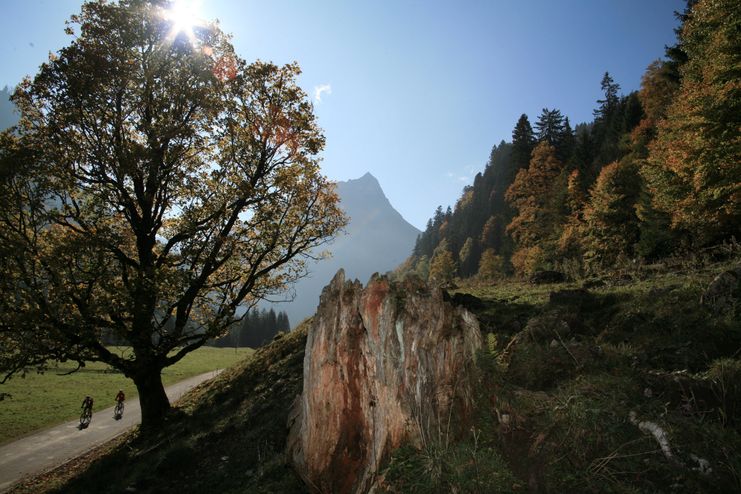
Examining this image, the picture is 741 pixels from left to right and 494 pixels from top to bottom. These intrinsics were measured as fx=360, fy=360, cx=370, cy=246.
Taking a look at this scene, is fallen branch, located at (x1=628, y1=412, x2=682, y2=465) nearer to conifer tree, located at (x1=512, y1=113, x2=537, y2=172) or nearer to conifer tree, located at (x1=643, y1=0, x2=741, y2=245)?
conifer tree, located at (x1=643, y1=0, x2=741, y2=245)

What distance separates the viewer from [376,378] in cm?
593

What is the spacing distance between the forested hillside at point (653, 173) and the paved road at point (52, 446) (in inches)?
721

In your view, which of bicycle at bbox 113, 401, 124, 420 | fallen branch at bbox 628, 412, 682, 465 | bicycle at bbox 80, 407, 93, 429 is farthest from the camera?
bicycle at bbox 113, 401, 124, 420

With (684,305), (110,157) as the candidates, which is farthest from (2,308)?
(684,305)

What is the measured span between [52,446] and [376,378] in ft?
69.0

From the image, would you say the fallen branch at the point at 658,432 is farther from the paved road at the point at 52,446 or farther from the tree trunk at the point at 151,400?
the paved road at the point at 52,446

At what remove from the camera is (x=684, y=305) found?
10.9 metres

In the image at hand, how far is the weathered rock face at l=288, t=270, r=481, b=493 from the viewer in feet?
17.8

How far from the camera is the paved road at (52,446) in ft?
47.0

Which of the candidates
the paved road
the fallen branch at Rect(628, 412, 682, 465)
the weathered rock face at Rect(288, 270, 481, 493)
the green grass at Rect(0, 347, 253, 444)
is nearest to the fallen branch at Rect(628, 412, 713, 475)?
the fallen branch at Rect(628, 412, 682, 465)

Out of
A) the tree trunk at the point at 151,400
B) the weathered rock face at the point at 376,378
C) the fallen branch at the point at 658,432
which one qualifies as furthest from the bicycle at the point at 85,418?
the fallen branch at the point at 658,432

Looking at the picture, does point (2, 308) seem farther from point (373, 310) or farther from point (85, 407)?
point (85, 407)

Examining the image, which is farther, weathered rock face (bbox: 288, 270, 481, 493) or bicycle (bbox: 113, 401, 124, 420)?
bicycle (bbox: 113, 401, 124, 420)

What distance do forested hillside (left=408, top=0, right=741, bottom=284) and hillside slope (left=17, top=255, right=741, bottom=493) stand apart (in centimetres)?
315
